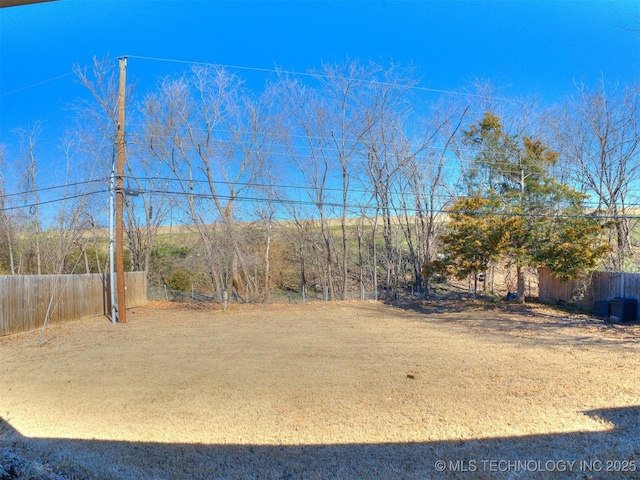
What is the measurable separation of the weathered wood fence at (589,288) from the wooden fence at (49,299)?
16.3m

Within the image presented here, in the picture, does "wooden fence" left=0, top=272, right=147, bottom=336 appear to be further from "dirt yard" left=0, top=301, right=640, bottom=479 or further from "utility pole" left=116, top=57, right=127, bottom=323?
"utility pole" left=116, top=57, right=127, bottom=323

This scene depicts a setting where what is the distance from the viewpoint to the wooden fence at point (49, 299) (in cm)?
Answer: 1143

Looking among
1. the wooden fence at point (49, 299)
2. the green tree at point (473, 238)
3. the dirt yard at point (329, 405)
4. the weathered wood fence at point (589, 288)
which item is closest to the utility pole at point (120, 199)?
the wooden fence at point (49, 299)

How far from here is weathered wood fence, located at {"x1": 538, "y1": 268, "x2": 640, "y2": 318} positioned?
13312 millimetres

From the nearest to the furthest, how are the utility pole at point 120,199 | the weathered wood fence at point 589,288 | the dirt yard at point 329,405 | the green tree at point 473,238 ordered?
the dirt yard at point 329,405
the weathered wood fence at point 589,288
the utility pole at point 120,199
the green tree at point 473,238

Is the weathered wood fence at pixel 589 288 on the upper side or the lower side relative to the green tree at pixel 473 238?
lower

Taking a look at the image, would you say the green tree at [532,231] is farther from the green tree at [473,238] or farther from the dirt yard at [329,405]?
the dirt yard at [329,405]

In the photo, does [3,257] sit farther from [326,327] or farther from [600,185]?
[600,185]

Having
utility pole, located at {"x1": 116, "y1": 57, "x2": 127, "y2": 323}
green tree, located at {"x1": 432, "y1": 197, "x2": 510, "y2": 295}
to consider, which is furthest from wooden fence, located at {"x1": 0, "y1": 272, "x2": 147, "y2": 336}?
green tree, located at {"x1": 432, "y1": 197, "x2": 510, "y2": 295}

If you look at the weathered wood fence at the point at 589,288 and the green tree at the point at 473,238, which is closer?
the weathered wood fence at the point at 589,288

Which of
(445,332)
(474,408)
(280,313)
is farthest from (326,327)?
(474,408)

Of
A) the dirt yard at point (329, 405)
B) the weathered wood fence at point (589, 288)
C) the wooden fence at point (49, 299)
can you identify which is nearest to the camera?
the dirt yard at point (329, 405)

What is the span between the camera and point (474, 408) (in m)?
4.72

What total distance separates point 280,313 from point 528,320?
8.33 metres
